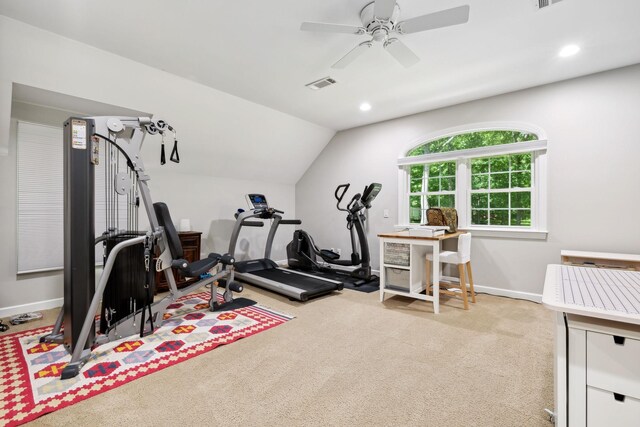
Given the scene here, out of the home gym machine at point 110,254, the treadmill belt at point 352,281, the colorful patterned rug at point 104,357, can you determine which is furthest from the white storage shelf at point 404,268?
the home gym machine at point 110,254

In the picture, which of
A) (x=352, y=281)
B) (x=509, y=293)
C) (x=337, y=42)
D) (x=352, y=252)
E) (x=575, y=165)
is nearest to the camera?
(x=337, y=42)

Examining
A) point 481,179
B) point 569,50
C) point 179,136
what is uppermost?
point 569,50

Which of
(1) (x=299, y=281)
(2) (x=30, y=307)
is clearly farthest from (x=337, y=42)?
(2) (x=30, y=307)

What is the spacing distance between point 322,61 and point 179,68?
5.31 ft

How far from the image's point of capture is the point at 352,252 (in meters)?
5.16

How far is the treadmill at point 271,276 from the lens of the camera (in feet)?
12.4

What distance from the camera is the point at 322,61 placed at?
122 inches

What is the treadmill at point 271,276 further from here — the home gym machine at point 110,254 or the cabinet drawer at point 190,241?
the home gym machine at point 110,254

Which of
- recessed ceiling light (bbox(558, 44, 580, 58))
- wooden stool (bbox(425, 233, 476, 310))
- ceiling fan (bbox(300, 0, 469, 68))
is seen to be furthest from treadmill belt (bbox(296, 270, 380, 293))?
recessed ceiling light (bbox(558, 44, 580, 58))

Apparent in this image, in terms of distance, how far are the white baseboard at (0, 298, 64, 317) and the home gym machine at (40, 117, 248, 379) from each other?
3.75ft

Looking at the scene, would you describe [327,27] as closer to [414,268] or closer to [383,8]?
[383,8]

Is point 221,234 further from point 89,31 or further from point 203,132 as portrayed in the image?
point 89,31

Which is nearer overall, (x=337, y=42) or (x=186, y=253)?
(x=337, y=42)

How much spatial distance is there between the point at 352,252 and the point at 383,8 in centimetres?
380
